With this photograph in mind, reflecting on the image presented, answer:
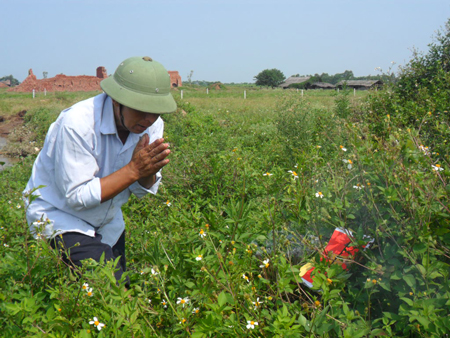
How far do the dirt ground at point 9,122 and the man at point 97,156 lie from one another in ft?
41.1

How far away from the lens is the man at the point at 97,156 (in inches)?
84.7

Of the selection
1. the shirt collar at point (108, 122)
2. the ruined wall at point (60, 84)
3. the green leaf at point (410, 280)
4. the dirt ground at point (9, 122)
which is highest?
the ruined wall at point (60, 84)

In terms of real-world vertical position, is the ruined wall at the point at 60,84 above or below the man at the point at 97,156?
above

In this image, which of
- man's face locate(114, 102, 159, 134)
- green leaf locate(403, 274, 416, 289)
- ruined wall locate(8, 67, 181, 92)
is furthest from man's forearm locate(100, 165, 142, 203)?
ruined wall locate(8, 67, 181, 92)

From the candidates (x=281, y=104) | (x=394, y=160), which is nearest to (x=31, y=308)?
(x=394, y=160)

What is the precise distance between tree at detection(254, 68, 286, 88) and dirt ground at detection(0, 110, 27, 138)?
200 feet

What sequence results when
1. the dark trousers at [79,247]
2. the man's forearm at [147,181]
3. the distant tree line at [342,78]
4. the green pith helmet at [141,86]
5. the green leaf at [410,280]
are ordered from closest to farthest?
the green leaf at [410,280] → the green pith helmet at [141,86] → the dark trousers at [79,247] → the man's forearm at [147,181] → the distant tree line at [342,78]

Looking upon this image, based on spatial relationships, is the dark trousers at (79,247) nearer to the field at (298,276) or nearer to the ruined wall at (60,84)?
the field at (298,276)

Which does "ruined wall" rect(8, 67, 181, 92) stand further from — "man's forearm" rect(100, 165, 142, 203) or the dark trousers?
"man's forearm" rect(100, 165, 142, 203)

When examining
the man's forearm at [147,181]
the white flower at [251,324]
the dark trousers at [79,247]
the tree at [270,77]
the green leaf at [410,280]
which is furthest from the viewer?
the tree at [270,77]

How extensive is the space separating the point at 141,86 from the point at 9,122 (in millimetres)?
15608

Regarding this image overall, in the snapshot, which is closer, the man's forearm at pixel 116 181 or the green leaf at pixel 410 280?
the green leaf at pixel 410 280

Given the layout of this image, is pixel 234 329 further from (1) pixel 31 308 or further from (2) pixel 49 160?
(2) pixel 49 160

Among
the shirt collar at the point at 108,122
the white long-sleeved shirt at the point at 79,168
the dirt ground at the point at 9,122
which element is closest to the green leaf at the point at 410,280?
the white long-sleeved shirt at the point at 79,168
